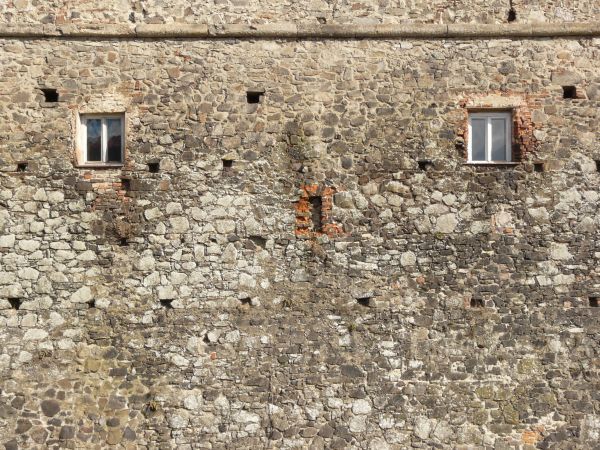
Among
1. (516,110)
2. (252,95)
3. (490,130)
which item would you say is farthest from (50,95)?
(516,110)

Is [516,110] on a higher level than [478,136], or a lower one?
higher

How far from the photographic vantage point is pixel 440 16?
7883 mm

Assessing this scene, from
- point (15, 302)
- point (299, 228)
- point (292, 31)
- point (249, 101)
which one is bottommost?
point (15, 302)

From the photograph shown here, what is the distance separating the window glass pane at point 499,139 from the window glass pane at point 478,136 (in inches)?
4.9

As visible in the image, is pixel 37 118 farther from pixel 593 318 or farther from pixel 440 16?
pixel 593 318

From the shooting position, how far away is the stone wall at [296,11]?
7.86m

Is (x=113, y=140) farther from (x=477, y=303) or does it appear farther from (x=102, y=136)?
(x=477, y=303)

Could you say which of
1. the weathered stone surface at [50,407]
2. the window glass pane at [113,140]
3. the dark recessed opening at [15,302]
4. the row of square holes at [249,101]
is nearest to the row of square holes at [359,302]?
the dark recessed opening at [15,302]

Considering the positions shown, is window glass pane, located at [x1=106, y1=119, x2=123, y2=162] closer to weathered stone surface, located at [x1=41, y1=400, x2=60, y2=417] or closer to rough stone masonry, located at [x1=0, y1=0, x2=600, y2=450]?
rough stone masonry, located at [x1=0, y1=0, x2=600, y2=450]

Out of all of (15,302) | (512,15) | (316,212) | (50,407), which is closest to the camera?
(50,407)

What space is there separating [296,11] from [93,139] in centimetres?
302

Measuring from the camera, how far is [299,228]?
7652 mm

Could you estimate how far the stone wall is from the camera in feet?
25.8

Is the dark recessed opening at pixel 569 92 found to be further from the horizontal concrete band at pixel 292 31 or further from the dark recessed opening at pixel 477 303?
the dark recessed opening at pixel 477 303
